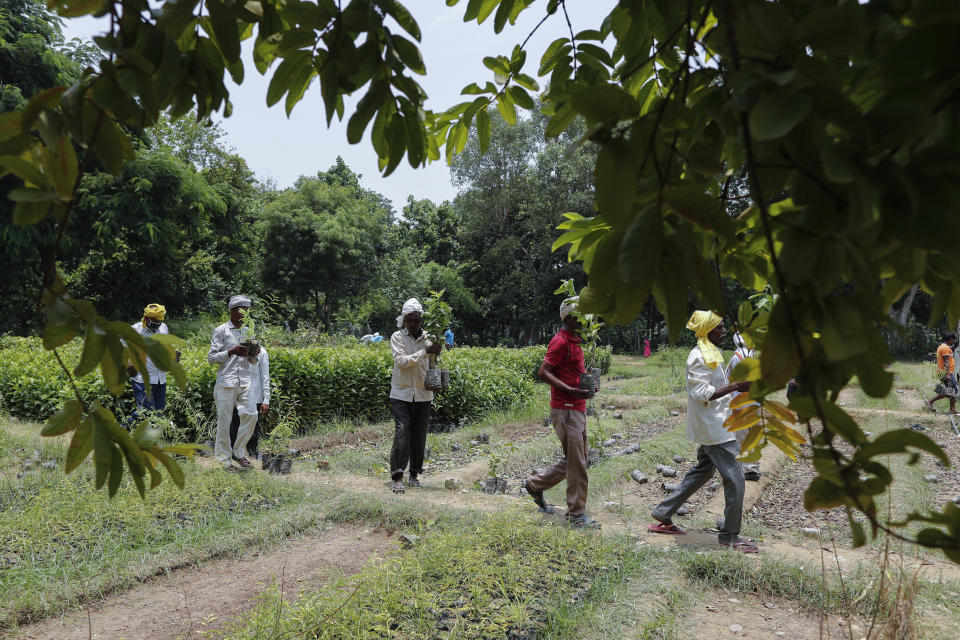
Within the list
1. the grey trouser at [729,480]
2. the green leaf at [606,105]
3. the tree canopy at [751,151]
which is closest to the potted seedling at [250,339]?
the grey trouser at [729,480]

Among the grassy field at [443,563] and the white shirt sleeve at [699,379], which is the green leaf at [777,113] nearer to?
the grassy field at [443,563]

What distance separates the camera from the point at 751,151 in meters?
0.70

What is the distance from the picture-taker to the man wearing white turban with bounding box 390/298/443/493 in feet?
19.6

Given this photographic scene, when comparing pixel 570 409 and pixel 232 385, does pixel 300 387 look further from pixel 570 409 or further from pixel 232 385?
pixel 570 409

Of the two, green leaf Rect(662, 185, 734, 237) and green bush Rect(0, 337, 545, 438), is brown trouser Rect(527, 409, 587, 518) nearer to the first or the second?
green leaf Rect(662, 185, 734, 237)

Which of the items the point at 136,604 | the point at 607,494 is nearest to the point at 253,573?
the point at 136,604

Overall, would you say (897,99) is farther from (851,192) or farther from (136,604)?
(136,604)

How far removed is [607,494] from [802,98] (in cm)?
606

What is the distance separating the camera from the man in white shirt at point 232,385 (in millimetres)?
6164

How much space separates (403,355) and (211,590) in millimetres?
2909

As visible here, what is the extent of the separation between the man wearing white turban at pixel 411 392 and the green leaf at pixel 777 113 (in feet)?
17.9

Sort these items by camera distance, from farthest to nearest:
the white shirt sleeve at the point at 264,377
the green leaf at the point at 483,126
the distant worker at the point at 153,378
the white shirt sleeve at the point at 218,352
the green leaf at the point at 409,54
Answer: the distant worker at the point at 153,378, the white shirt sleeve at the point at 264,377, the white shirt sleeve at the point at 218,352, the green leaf at the point at 483,126, the green leaf at the point at 409,54

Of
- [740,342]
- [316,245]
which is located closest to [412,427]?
[740,342]

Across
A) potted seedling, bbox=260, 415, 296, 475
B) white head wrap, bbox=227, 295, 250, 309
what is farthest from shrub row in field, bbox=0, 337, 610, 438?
white head wrap, bbox=227, 295, 250, 309
